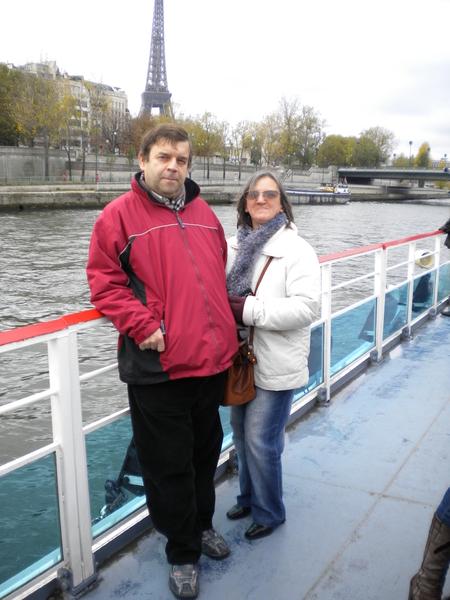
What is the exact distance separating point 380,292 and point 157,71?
367 feet

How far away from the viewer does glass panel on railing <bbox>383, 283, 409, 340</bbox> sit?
5147mm

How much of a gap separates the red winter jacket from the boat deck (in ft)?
2.69

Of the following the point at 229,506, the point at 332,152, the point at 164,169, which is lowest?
the point at 229,506

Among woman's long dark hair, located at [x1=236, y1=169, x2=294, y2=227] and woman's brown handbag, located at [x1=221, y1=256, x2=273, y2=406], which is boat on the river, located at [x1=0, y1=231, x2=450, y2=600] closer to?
woman's brown handbag, located at [x1=221, y1=256, x2=273, y2=406]

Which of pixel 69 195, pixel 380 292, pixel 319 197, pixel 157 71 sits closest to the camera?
pixel 380 292

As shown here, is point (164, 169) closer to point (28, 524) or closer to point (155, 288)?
point (155, 288)

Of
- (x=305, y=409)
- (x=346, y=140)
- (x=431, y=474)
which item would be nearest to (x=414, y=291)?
(x=305, y=409)

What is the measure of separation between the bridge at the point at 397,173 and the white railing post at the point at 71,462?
6969cm

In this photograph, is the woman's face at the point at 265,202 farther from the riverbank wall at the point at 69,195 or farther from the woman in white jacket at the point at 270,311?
the riverbank wall at the point at 69,195

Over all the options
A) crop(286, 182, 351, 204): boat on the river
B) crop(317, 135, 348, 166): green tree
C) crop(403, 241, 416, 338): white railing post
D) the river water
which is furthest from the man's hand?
crop(317, 135, 348, 166): green tree

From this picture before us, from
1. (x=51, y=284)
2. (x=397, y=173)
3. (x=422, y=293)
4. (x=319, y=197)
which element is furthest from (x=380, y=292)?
(x=397, y=173)

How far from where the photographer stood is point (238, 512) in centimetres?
261

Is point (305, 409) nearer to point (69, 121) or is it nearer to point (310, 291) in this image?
point (310, 291)

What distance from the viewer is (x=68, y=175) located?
2124 inches
